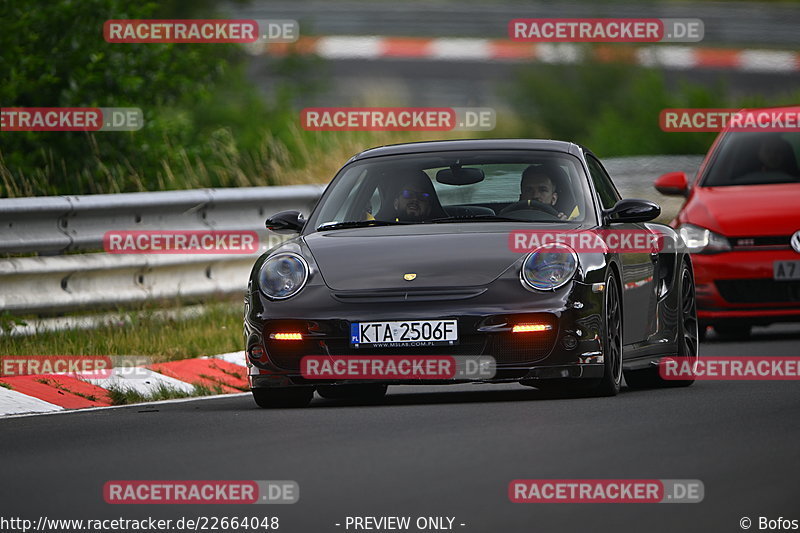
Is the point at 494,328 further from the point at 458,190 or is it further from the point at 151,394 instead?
the point at 151,394

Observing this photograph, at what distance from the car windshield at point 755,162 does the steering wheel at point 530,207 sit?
4454 mm

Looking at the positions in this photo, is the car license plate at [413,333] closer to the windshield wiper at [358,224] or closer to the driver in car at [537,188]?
the windshield wiper at [358,224]

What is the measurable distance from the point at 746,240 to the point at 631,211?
372cm

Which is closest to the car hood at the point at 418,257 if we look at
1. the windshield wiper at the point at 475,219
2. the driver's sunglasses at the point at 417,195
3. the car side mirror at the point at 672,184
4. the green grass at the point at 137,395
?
the windshield wiper at the point at 475,219

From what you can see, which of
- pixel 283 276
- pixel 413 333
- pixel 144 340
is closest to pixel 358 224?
pixel 283 276

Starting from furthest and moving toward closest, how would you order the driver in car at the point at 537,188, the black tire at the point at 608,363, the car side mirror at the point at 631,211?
1. the driver in car at the point at 537,188
2. the car side mirror at the point at 631,211
3. the black tire at the point at 608,363

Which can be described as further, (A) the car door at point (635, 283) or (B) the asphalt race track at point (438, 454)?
(A) the car door at point (635, 283)

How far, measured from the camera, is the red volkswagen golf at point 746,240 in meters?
13.6

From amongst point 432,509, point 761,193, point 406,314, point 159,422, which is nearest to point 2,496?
point 432,509

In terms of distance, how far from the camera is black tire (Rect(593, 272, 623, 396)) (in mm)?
9555

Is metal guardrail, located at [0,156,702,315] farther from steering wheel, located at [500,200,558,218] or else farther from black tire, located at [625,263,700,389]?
black tire, located at [625,263,700,389]

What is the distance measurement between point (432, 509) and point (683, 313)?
5309 millimetres

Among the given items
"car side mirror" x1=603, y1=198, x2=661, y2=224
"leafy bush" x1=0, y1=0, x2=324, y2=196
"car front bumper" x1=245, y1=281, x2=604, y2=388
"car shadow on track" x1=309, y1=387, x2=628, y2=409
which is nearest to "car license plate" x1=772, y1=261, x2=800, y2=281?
"car shadow on track" x1=309, y1=387, x2=628, y2=409

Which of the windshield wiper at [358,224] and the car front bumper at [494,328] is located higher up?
the windshield wiper at [358,224]
